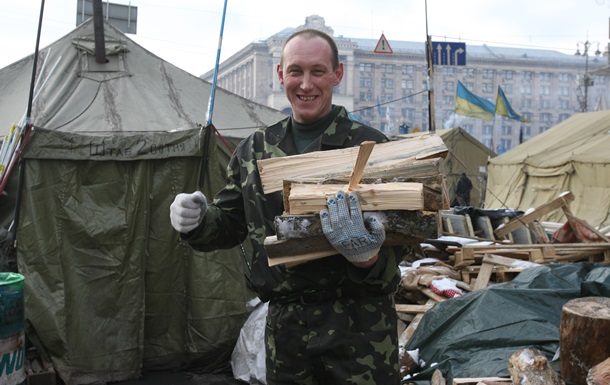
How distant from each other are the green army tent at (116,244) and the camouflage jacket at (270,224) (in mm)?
3118

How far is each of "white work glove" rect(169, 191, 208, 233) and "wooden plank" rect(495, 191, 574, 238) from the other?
7376mm

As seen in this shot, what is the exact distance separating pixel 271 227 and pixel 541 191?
15.5 meters

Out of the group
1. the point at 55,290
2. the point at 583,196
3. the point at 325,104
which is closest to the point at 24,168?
the point at 55,290

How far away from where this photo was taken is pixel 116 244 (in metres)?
5.49

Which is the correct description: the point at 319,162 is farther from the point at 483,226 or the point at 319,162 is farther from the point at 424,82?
the point at 424,82

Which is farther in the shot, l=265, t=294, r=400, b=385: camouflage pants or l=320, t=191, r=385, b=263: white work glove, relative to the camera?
l=265, t=294, r=400, b=385: camouflage pants

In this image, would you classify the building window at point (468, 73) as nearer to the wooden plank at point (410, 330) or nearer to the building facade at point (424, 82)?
the building facade at point (424, 82)

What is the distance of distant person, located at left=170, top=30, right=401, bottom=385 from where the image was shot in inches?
87.0

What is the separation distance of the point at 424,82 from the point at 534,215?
2938 inches

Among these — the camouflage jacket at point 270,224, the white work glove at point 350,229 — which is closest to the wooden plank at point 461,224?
the camouflage jacket at point 270,224

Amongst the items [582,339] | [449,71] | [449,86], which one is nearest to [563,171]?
[582,339]

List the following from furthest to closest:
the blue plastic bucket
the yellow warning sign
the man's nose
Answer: the yellow warning sign
the blue plastic bucket
the man's nose

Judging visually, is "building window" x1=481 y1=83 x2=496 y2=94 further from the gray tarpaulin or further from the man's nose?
the man's nose

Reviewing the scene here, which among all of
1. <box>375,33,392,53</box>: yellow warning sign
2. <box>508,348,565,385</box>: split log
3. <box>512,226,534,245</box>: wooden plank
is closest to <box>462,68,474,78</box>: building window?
<box>375,33,392,53</box>: yellow warning sign
